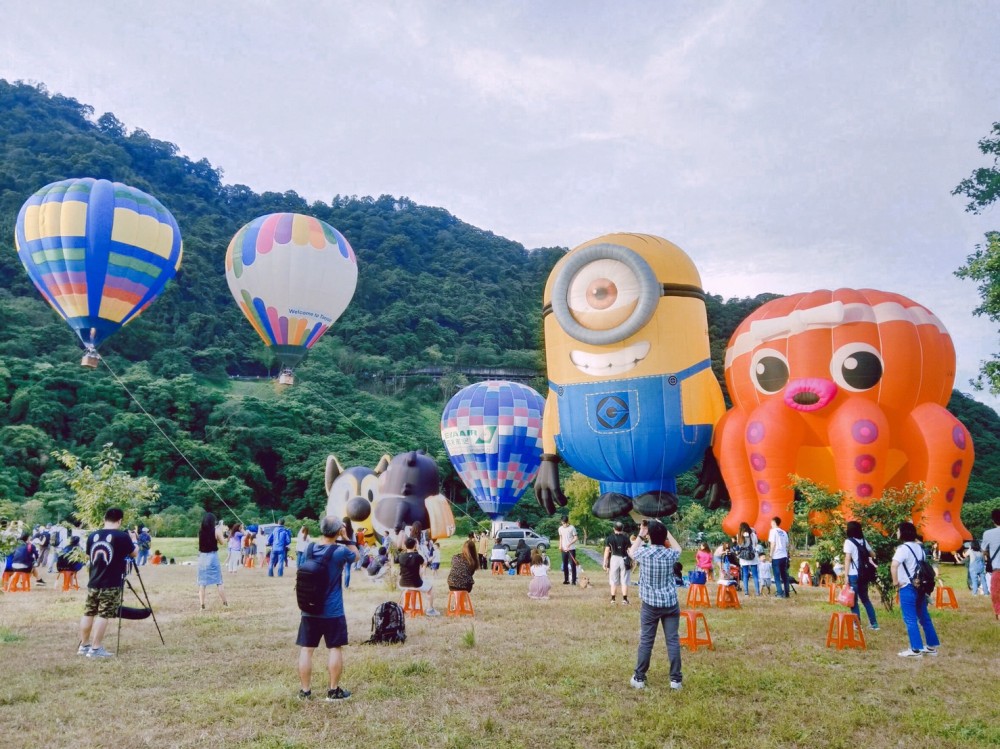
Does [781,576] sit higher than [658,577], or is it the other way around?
[658,577]

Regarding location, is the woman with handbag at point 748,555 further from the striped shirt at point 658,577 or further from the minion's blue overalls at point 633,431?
the striped shirt at point 658,577

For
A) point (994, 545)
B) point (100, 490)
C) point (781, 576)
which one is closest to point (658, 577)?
point (994, 545)

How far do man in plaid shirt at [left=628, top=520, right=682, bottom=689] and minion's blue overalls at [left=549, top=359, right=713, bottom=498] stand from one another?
770 centimetres

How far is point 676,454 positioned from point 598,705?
348 inches

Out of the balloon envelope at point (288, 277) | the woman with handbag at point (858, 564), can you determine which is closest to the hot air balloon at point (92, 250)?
the balloon envelope at point (288, 277)

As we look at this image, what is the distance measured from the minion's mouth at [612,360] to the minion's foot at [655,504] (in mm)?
2534

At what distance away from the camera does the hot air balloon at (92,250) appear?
53.1 ft

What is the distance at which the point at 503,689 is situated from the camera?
592 cm

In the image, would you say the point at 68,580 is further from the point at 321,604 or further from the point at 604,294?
the point at 604,294

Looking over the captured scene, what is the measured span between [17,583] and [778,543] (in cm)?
1376

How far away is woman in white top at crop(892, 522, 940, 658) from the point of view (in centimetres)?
675

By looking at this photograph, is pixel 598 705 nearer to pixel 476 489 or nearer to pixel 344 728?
pixel 344 728

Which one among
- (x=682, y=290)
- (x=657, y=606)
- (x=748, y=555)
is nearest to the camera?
(x=657, y=606)

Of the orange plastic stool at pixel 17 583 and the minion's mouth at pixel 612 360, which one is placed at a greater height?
the minion's mouth at pixel 612 360
